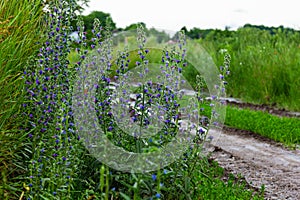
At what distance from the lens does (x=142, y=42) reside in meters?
3.54

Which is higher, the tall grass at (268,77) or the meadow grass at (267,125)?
the tall grass at (268,77)

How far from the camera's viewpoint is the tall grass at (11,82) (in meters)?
3.60

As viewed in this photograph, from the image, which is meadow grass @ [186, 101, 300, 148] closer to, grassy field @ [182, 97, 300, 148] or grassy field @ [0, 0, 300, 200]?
grassy field @ [182, 97, 300, 148]

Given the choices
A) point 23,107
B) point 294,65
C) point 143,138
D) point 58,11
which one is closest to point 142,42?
point 143,138

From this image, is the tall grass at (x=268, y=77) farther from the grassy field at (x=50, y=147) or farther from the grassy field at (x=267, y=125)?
the grassy field at (x=50, y=147)

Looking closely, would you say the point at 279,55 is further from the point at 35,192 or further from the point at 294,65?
the point at 35,192

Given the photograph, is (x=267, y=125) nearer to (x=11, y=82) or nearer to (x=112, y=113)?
(x=112, y=113)

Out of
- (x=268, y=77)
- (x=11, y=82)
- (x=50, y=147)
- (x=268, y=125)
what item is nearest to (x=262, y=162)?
(x=268, y=125)

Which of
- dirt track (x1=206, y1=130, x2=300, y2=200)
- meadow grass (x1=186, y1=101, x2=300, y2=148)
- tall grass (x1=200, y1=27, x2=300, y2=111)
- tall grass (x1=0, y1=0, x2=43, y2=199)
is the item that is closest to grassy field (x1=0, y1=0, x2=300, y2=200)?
tall grass (x1=0, y1=0, x2=43, y2=199)

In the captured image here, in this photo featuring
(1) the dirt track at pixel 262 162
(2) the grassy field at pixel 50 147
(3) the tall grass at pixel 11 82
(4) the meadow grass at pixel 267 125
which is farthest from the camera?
(4) the meadow grass at pixel 267 125

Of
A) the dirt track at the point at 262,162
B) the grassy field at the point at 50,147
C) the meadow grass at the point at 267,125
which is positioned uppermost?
the grassy field at the point at 50,147

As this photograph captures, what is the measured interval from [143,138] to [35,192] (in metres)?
0.91

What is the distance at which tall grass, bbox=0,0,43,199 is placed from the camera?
360 centimetres

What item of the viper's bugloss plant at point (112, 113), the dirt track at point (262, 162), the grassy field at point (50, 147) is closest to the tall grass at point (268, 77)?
the dirt track at point (262, 162)
